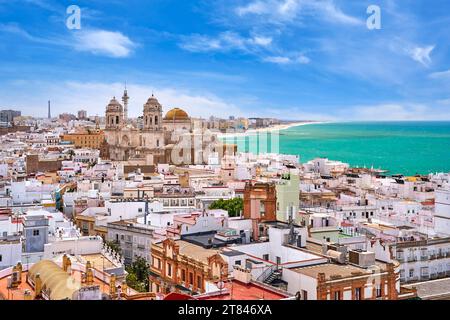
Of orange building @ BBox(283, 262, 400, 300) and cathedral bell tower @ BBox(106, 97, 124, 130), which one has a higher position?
cathedral bell tower @ BBox(106, 97, 124, 130)

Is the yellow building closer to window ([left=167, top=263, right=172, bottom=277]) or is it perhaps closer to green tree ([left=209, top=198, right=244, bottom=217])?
green tree ([left=209, top=198, right=244, bottom=217])

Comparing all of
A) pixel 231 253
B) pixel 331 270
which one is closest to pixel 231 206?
pixel 231 253

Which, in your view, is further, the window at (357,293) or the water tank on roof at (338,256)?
the water tank on roof at (338,256)

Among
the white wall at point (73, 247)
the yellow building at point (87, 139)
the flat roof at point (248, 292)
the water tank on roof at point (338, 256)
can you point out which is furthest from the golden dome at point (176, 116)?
the flat roof at point (248, 292)

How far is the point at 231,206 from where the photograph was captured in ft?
29.0

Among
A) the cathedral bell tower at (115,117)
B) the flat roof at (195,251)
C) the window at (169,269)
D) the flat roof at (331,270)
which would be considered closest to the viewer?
the flat roof at (331,270)

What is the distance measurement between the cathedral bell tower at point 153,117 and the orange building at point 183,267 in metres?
12.1

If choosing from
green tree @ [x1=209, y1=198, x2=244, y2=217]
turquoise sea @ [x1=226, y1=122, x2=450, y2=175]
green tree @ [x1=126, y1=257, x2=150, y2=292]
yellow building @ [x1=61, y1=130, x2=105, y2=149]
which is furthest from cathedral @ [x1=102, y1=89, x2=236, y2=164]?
green tree @ [x1=126, y1=257, x2=150, y2=292]

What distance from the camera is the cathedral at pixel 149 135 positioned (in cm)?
1794

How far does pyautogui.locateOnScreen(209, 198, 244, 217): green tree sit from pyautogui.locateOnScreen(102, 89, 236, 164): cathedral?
7.97 metres

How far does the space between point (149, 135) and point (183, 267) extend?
13.5m

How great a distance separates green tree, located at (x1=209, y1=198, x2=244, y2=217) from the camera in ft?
28.1

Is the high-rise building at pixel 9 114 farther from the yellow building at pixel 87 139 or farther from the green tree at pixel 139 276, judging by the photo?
the yellow building at pixel 87 139

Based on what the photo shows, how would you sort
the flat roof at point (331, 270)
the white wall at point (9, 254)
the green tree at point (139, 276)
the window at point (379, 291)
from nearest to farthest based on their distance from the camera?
1. the flat roof at point (331, 270)
2. the window at point (379, 291)
3. the white wall at point (9, 254)
4. the green tree at point (139, 276)
